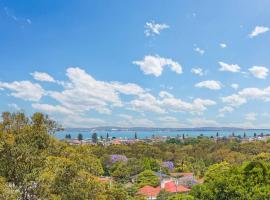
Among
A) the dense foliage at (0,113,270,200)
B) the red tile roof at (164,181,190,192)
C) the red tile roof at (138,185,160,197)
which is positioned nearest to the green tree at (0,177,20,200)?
the dense foliage at (0,113,270,200)

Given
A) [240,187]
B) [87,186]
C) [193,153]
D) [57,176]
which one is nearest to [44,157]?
[57,176]


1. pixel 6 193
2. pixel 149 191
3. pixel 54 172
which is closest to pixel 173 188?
pixel 149 191

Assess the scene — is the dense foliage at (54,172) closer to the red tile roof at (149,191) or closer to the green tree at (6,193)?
the green tree at (6,193)

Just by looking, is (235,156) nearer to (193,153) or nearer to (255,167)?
(193,153)

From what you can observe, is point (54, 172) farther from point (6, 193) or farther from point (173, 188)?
point (173, 188)

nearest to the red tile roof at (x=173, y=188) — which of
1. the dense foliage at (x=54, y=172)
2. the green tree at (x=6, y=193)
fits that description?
the dense foliage at (x=54, y=172)

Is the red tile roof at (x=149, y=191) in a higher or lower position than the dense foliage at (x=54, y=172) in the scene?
lower

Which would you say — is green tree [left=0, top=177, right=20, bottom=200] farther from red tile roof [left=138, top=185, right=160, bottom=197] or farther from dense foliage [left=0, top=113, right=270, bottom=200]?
red tile roof [left=138, top=185, right=160, bottom=197]

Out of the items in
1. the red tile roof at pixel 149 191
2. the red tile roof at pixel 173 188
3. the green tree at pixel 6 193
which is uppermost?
the green tree at pixel 6 193
